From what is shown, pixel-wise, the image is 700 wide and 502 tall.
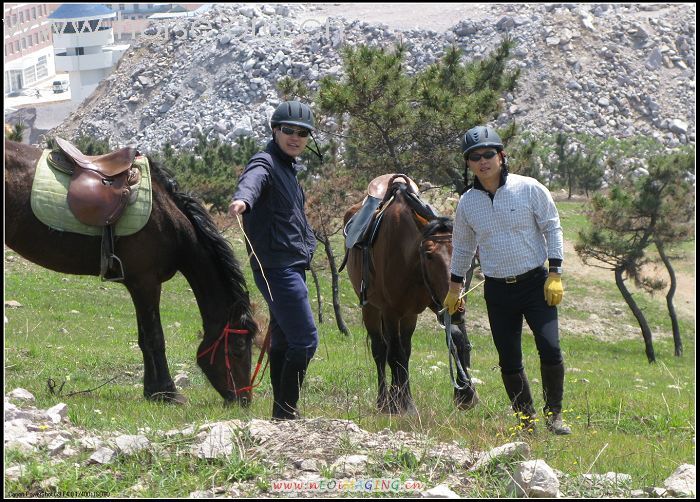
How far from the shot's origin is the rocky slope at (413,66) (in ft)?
199

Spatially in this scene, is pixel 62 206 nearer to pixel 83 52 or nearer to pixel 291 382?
pixel 291 382

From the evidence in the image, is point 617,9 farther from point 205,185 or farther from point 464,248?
point 464,248

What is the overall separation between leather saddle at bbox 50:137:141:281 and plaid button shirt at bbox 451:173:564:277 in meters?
2.97

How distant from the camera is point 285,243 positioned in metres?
6.29

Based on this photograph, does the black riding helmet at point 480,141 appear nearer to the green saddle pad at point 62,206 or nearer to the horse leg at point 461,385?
the horse leg at point 461,385

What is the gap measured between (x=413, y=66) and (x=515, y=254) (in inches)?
2236

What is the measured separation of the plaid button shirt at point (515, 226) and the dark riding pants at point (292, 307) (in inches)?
49.7

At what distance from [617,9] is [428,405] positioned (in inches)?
2782

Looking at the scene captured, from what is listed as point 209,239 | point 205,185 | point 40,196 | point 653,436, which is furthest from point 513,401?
point 205,185

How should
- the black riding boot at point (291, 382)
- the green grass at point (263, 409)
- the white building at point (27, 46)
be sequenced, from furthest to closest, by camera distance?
the white building at point (27, 46) → the black riding boot at point (291, 382) → the green grass at point (263, 409)

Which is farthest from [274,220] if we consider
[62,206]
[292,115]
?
[62,206]

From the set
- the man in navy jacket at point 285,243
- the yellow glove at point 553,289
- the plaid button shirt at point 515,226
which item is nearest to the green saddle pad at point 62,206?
the man in navy jacket at point 285,243

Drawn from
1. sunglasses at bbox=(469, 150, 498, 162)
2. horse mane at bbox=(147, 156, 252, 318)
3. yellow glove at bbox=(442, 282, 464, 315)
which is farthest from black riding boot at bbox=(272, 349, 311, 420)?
sunglasses at bbox=(469, 150, 498, 162)

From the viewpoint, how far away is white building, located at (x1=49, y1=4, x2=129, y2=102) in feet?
264
